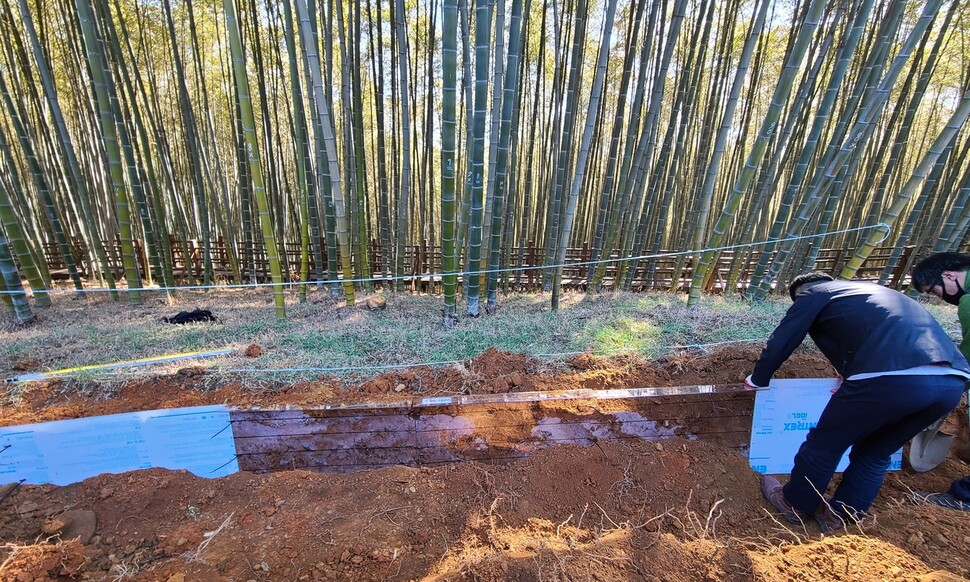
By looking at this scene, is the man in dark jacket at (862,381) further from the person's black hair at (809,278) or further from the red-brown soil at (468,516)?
the red-brown soil at (468,516)

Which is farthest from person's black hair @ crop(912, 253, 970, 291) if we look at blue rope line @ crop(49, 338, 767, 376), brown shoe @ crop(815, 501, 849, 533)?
brown shoe @ crop(815, 501, 849, 533)

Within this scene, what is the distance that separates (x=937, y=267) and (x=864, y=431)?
0.95 meters

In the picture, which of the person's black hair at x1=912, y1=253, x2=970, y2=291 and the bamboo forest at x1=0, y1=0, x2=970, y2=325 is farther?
the bamboo forest at x1=0, y1=0, x2=970, y2=325

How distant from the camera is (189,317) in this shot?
3.78m

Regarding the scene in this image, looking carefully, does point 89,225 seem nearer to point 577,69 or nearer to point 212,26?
point 212,26

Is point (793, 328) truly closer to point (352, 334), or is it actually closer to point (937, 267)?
point (937, 267)

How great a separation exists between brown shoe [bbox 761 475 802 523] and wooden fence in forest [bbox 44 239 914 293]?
3.45 metres

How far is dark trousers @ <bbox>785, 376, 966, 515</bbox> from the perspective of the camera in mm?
1619

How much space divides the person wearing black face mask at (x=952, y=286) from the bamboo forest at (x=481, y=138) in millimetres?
1381

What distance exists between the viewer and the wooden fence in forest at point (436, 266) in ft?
18.1

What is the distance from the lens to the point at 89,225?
4441mm

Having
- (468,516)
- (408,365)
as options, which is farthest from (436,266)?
(468,516)

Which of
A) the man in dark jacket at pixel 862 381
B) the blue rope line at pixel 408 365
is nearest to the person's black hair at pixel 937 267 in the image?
the man in dark jacket at pixel 862 381

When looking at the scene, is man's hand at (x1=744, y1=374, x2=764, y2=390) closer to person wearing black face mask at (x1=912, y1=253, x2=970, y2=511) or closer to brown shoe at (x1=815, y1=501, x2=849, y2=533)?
brown shoe at (x1=815, y1=501, x2=849, y2=533)
